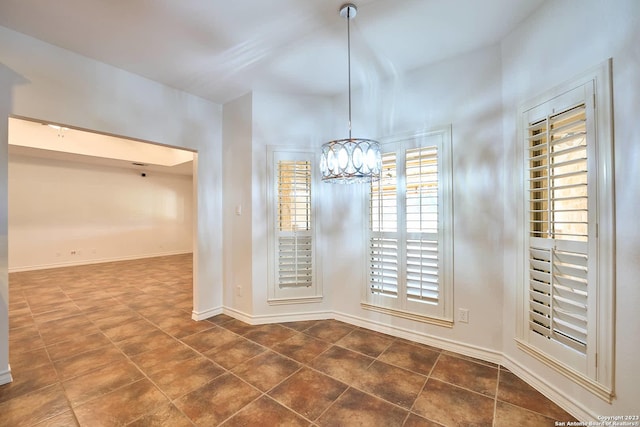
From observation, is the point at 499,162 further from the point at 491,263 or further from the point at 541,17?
the point at 541,17

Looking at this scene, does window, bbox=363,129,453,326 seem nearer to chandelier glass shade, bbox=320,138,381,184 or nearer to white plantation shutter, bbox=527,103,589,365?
white plantation shutter, bbox=527,103,589,365

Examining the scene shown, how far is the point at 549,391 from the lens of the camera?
5.99ft

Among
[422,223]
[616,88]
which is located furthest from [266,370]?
[616,88]

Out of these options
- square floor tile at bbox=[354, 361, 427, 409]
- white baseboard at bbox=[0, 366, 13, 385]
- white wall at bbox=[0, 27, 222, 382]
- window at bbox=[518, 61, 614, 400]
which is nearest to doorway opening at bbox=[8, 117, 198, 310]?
white wall at bbox=[0, 27, 222, 382]

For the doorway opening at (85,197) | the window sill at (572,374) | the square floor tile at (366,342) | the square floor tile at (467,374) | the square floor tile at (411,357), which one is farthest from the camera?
the doorway opening at (85,197)

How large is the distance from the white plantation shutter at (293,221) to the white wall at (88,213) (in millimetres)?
6562

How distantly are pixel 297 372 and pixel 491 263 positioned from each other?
1.88m

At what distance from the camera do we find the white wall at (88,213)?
5938 millimetres

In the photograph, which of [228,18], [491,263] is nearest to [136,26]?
[228,18]

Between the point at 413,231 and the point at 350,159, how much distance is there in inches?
49.3

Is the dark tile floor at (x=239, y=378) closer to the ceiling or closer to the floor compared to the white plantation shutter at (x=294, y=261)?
closer to the floor

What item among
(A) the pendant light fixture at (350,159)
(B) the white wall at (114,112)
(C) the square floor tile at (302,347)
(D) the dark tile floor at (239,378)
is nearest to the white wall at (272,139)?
(D) the dark tile floor at (239,378)

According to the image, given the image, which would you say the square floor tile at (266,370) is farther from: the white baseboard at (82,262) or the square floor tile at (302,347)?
the white baseboard at (82,262)

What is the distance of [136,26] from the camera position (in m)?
2.05
